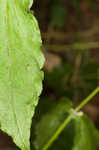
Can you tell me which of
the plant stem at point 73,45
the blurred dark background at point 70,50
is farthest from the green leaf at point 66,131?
the plant stem at point 73,45

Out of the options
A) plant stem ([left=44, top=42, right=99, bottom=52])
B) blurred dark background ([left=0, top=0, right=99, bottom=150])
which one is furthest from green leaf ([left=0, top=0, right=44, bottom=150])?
plant stem ([left=44, top=42, right=99, bottom=52])

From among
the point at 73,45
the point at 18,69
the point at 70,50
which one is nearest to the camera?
the point at 18,69

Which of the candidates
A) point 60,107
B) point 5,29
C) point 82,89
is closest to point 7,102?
point 5,29

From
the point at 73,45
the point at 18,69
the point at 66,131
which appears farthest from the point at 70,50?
the point at 18,69

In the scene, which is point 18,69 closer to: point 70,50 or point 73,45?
point 73,45

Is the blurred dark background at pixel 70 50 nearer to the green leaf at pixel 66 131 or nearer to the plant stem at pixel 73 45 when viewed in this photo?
the plant stem at pixel 73 45

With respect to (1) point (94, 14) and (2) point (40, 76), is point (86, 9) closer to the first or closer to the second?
(1) point (94, 14)
